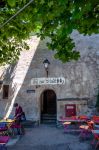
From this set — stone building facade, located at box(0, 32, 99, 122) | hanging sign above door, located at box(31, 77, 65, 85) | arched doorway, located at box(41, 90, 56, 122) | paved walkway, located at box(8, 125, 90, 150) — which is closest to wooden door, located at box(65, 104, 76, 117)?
stone building facade, located at box(0, 32, 99, 122)

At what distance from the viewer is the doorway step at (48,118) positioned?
18359 millimetres

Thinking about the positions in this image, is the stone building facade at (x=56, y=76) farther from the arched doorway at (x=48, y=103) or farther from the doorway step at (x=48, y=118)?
the arched doorway at (x=48, y=103)

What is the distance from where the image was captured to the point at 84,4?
17.8ft

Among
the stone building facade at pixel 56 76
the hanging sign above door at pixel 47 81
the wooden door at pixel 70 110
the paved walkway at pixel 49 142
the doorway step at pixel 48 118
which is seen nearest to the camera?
the paved walkway at pixel 49 142

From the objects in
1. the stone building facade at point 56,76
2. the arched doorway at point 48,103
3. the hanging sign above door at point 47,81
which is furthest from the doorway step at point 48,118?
the hanging sign above door at point 47,81

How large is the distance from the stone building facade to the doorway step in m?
0.51

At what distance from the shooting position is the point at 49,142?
473 inches

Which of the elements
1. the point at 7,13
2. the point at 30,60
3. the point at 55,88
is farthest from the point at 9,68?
the point at 7,13

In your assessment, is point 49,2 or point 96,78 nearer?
point 49,2

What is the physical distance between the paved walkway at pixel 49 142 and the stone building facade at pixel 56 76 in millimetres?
3359

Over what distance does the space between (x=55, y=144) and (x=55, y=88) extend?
6.67 meters

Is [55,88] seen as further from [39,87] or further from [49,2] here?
[49,2]

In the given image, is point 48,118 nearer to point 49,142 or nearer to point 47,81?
point 47,81

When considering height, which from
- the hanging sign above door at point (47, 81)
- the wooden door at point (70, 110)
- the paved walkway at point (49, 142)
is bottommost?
the paved walkway at point (49, 142)
